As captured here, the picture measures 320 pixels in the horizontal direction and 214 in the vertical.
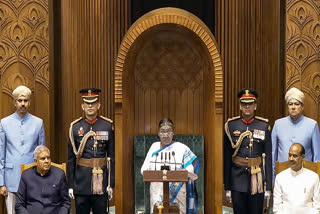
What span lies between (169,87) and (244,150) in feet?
4.78

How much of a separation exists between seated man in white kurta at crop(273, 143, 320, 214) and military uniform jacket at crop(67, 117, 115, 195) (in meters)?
1.79

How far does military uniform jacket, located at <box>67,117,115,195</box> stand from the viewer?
20.2 feet

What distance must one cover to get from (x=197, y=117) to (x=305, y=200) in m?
2.00

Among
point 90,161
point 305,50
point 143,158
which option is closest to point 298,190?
point 143,158

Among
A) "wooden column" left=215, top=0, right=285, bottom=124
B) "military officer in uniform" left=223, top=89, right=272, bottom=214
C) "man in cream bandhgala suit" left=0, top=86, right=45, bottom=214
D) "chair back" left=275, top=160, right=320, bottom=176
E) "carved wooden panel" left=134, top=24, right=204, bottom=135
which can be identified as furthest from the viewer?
"wooden column" left=215, top=0, right=285, bottom=124

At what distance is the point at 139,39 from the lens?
21.9 ft

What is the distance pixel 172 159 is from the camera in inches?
243

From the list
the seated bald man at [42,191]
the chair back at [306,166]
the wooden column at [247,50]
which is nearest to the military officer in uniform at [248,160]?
the chair back at [306,166]

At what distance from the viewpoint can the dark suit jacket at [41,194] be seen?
18.2 feet

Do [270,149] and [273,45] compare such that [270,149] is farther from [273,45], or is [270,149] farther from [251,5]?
[251,5]

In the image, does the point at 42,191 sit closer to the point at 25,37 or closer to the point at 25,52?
the point at 25,52

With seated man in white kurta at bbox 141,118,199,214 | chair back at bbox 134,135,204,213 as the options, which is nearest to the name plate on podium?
seated man in white kurta at bbox 141,118,199,214

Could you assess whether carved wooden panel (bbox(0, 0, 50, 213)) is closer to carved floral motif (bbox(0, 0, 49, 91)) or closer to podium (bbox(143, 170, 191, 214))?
carved floral motif (bbox(0, 0, 49, 91))

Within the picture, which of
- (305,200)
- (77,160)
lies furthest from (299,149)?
(77,160)
